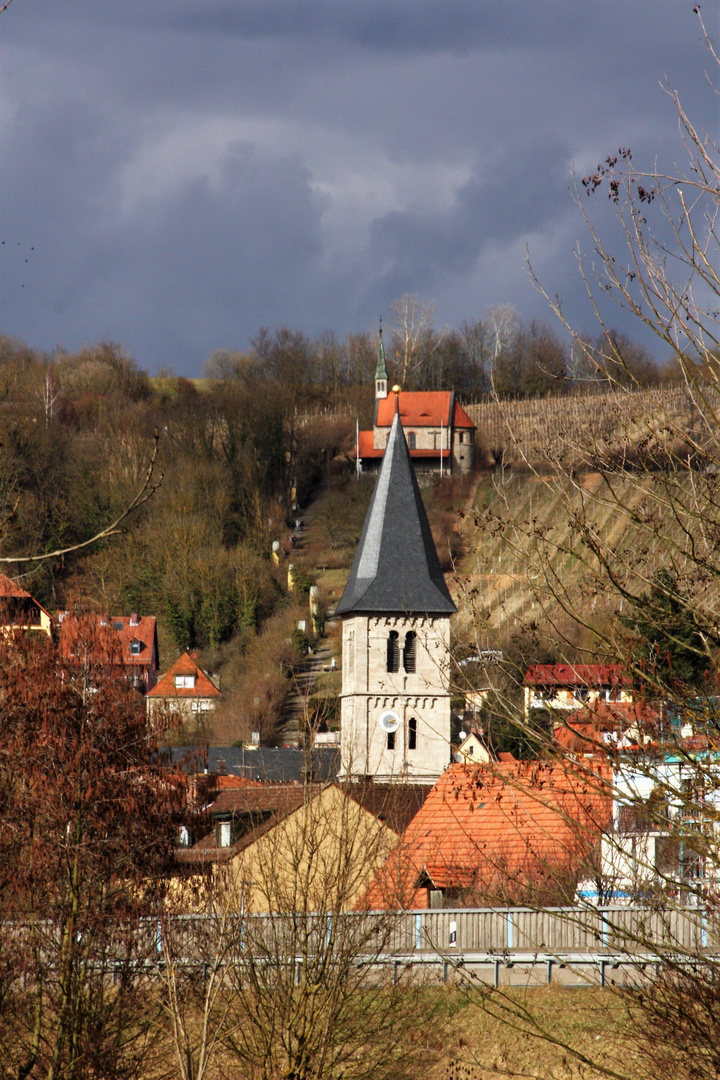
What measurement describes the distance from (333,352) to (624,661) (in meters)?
103

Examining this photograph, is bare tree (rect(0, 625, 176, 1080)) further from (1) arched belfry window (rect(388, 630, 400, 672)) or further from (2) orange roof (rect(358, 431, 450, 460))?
(2) orange roof (rect(358, 431, 450, 460))

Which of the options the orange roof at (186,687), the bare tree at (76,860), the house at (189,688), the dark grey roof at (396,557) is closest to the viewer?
the bare tree at (76,860)

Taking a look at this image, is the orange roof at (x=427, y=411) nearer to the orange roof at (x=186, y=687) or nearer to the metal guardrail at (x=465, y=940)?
the orange roof at (x=186, y=687)

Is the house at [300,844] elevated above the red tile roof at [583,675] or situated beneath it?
situated beneath

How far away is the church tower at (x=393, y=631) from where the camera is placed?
37719 millimetres

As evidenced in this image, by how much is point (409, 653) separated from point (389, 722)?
8.04 feet

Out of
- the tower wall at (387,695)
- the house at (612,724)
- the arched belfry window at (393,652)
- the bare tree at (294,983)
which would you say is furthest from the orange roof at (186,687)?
the house at (612,724)

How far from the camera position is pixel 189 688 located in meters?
56.5

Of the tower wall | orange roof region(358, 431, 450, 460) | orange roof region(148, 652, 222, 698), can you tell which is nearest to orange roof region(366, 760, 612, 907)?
the tower wall

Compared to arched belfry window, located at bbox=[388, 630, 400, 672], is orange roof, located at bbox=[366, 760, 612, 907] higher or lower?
lower

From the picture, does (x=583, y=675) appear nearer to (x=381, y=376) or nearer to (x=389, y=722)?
(x=389, y=722)

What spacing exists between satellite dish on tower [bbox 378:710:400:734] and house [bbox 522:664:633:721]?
31216mm

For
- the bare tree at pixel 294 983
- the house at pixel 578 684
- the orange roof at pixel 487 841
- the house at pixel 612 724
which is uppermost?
the house at pixel 578 684

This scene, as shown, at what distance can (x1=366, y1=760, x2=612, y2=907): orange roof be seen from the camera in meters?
7.53
